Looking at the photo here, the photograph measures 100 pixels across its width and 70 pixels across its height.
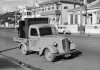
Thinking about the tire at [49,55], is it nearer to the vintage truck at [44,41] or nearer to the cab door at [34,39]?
the vintage truck at [44,41]

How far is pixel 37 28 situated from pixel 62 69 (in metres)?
3.63

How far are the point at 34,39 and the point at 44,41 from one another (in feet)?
3.47

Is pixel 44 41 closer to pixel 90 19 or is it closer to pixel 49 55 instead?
pixel 49 55

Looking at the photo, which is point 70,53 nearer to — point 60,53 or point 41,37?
point 60,53

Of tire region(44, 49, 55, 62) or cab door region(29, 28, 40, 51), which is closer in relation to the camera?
tire region(44, 49, 55, 62)

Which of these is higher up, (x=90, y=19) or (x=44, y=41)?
(x=90, y=19)

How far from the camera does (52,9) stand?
195 ft

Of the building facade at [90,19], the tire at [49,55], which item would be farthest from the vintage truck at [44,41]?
the building facade at [90,19]

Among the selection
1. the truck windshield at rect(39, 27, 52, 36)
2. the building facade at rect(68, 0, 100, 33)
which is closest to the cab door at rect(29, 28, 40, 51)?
the truck windshield at rect(39, 27, 52, 36)

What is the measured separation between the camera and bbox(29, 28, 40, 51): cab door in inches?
490

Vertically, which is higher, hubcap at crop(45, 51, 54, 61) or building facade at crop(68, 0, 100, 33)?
building facade at crop(68, 0, 100, 33)

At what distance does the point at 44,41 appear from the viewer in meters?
11.8

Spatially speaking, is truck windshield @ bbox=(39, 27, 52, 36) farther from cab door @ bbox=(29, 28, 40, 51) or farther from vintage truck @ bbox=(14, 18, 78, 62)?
cab door @ bbox=(29, 28, 40, 51)

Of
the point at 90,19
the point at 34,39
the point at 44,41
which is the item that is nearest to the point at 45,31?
the point at 34,39
